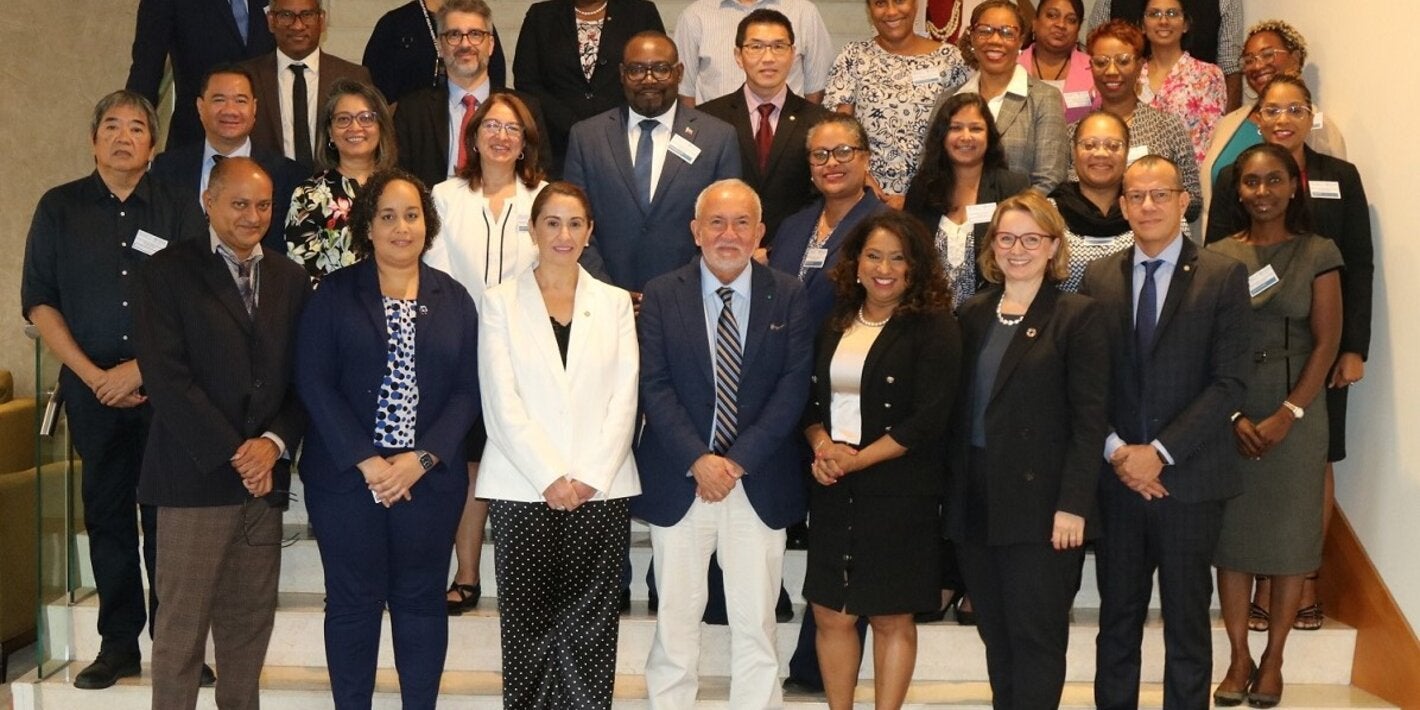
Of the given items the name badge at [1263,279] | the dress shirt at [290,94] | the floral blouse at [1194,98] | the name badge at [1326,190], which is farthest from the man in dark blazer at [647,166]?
the name badge at [1326,190]

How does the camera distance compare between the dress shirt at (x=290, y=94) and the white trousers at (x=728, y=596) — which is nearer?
the white trousers at (x=728, y=596)

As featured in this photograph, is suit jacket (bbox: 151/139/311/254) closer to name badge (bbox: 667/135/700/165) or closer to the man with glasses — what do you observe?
the man with glasses

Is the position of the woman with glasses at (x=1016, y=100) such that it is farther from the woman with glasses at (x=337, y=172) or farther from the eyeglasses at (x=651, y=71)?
the woman with glasses at (x=337, y=172)

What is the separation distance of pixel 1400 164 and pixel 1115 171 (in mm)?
1216

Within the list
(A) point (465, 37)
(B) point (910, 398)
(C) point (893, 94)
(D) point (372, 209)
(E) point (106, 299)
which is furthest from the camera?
(C) point (893, 94)

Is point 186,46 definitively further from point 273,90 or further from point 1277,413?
point 1277,413

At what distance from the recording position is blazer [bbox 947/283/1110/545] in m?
4.16

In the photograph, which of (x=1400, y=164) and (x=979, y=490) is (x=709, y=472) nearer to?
(x=979, y=490)

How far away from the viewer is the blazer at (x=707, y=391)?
172 inches

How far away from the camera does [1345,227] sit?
5.22 metres

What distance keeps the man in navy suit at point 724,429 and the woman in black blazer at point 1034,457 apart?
58 cm

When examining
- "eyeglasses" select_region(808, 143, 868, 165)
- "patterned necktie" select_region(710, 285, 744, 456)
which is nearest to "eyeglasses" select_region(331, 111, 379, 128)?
"patterned necktie" select_region(710, 285, 744, 456)

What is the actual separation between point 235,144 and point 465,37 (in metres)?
0.93

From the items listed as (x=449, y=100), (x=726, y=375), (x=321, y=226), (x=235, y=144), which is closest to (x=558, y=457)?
(x=726, y=375)
